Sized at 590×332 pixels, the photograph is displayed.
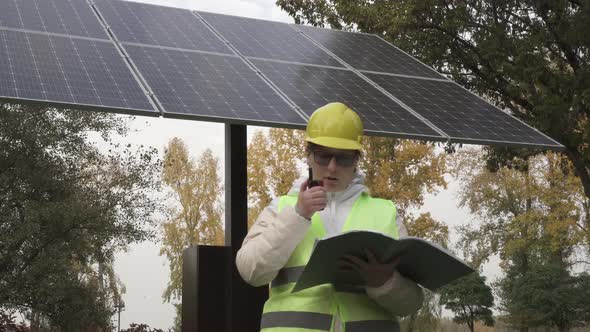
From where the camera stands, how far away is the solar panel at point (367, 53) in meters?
10.0

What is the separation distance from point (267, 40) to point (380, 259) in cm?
646

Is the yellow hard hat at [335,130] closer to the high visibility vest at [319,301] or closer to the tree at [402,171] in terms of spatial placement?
the high visibility vest at [319,301]

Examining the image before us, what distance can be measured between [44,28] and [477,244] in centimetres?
3323

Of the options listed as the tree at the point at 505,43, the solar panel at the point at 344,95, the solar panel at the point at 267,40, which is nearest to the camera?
the solar panel at the point at 344,95

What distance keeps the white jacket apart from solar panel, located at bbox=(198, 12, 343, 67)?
17.1 feet

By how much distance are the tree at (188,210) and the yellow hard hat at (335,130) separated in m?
32.1

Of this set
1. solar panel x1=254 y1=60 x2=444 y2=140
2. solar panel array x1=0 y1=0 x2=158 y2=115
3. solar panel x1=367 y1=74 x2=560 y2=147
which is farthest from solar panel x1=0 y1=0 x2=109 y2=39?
solar panel x1=367 y1=74 x2=560 y2=147

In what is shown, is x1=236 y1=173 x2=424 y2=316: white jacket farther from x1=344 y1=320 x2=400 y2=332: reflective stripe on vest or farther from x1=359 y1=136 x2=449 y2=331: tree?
x1=359 y1=136 x2=449 y2=331: tree

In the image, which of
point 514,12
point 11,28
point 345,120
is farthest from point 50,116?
point 345,120

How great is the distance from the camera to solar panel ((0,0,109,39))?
8.38 metres

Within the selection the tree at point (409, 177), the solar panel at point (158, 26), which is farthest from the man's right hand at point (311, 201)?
the tree at point (409, 177)

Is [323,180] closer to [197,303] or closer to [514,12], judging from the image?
[197,303]

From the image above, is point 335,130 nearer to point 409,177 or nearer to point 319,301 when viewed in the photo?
point 319,301

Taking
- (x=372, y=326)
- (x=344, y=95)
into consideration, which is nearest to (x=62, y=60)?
(x=344, y=95)
